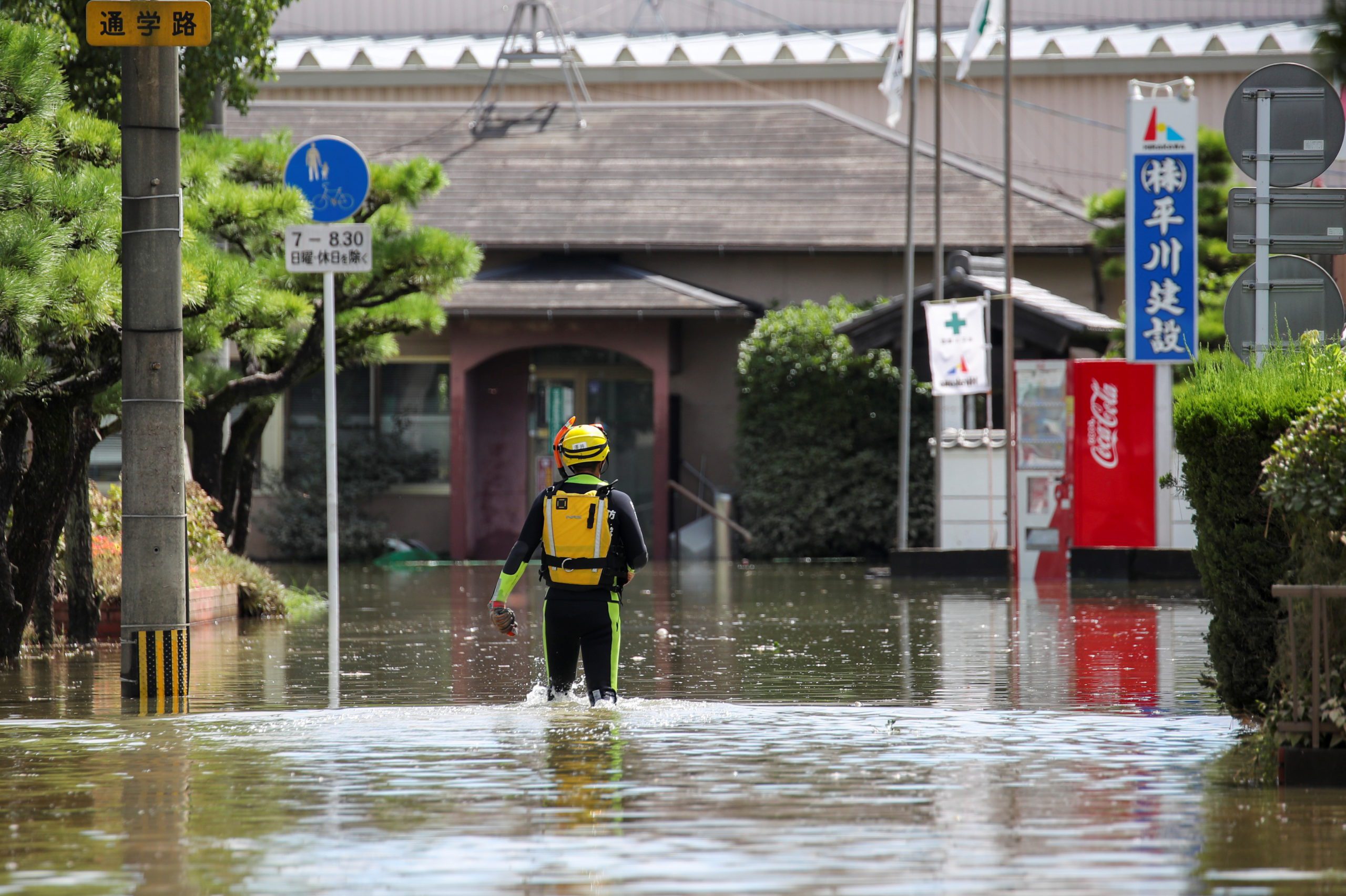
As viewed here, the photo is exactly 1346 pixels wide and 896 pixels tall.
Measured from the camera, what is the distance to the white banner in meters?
22.9

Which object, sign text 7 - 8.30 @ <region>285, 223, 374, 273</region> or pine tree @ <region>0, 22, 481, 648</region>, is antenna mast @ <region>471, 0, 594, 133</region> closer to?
pine tree @ <region>0, 22, 481, 648</region>

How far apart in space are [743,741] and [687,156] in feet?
78.8

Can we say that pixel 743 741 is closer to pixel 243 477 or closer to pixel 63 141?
pixel 63 141

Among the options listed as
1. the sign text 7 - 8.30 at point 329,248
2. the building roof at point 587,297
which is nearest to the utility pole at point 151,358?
the sign text 7 - 8.30 at point 329,248

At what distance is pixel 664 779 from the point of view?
7574mm

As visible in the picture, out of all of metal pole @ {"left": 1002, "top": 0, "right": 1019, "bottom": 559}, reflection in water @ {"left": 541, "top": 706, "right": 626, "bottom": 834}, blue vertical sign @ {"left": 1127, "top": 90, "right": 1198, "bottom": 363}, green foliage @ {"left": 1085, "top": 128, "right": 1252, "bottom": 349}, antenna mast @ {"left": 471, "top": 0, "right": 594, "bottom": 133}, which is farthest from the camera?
antenna mast @ {"left": 471, "top": 0, "right": 594, "bottom": 133}

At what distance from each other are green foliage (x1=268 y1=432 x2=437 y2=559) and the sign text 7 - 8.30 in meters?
16.8

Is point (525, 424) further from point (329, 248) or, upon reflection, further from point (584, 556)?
point (584, 556)

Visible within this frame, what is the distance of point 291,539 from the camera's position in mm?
28891

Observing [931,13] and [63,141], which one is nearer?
[63,141]

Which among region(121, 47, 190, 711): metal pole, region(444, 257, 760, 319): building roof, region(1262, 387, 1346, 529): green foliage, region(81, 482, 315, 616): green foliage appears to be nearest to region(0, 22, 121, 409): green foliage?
region(121, 47, 190, 711): metal pole

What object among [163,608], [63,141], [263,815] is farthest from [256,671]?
[263,815]

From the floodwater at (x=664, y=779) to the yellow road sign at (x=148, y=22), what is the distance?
3.41 metres

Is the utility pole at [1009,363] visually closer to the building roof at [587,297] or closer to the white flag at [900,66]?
the white flag at [900,66]
